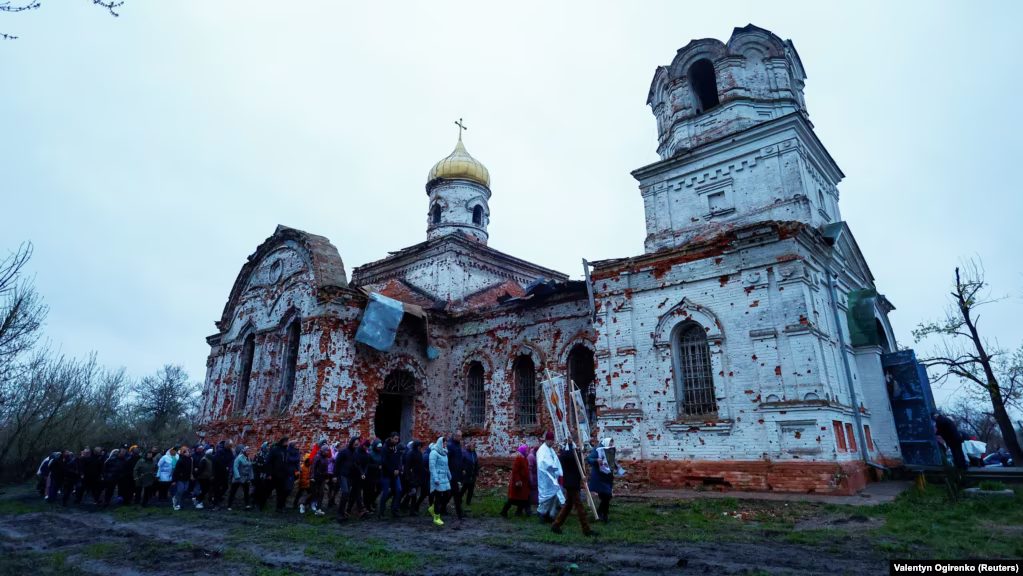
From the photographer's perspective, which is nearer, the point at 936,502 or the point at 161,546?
the point at 161,546

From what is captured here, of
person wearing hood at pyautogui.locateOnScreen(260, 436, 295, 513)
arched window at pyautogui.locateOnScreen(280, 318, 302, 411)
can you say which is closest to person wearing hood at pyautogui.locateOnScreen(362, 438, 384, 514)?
person wearing hood at pyautogui.locateOnScreen(260, 436, 295, 513)

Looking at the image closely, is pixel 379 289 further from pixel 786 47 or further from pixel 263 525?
pixel 786 47

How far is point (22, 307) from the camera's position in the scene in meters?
15.4

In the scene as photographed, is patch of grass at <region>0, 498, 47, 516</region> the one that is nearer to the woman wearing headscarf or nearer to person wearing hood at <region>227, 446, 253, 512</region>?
person wearing hood at <region>227, 446, 253, 512</region>

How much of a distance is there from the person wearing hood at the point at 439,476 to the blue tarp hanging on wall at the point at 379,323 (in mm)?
6930

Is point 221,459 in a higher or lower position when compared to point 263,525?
higher

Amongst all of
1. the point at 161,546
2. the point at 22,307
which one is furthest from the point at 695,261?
the point at 22,307

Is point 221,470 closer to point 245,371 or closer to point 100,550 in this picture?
point 100,550

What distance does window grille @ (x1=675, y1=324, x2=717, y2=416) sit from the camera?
1249 centimetres

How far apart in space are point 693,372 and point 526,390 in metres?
5.96

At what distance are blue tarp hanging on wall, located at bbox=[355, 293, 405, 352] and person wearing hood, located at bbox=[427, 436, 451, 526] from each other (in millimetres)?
6930

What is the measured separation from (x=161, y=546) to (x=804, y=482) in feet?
36.0

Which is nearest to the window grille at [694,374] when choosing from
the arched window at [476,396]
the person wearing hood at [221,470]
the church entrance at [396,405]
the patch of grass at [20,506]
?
the arched window at [476,396]

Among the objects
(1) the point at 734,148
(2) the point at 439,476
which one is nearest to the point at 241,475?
(2) the point at 439,476
